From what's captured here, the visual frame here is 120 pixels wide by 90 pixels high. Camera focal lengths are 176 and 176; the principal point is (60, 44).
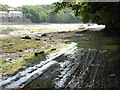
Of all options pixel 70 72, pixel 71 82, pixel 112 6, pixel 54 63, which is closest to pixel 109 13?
pixel 112 6

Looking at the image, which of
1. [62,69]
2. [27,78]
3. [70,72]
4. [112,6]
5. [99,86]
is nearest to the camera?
[99,86]

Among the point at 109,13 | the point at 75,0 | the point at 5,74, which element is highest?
the point at 75,0

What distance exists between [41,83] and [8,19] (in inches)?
4848

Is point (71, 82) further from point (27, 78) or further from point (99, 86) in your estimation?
point (27, 78)

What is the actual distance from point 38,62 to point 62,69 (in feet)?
9.23

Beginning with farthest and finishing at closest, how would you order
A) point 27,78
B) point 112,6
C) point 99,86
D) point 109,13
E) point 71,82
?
point 109,13, point 112,6, point 27,78, point 71,82, point 99,86

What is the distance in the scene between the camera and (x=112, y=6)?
14.9m

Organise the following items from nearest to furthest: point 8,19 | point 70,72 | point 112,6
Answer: point 70,72 → point 112,6 → point 8,19

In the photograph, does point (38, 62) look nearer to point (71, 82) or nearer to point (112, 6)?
point (71, 82)

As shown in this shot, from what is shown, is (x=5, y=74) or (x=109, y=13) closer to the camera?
(x=5, y=74)

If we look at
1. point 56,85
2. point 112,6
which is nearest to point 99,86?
point 56,85

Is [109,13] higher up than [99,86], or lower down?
higher up

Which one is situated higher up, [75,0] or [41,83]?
[75,0]

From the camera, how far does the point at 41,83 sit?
882 centimetres
